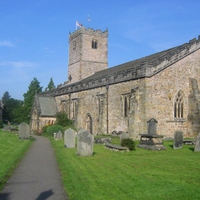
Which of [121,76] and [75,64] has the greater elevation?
[75,64]

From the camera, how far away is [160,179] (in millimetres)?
9406

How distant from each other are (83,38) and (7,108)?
166 ft

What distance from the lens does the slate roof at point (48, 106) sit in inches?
1683

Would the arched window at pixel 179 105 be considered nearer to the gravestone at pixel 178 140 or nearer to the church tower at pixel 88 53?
the gravestone at pixel 178 140

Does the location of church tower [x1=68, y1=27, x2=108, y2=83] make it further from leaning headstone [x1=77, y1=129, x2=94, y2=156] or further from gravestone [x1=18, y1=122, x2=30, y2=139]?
leaning headstone [x1=77, y1=129, x2=94, y2=156]

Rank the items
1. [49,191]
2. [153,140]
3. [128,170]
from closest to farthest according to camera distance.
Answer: [49,191]
[128,170]
[153,140]

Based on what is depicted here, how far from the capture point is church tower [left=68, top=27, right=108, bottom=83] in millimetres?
49375

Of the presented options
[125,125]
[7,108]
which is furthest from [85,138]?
[7,108]

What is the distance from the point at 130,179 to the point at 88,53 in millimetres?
42069

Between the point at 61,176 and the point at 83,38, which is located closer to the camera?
the point at 61,176

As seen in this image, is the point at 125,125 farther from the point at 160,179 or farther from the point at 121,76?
the point at 160,179

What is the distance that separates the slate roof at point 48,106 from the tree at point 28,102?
878 centimetres

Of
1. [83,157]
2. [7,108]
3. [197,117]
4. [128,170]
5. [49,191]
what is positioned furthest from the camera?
[7,108]

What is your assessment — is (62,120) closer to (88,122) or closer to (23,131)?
(88,122)
